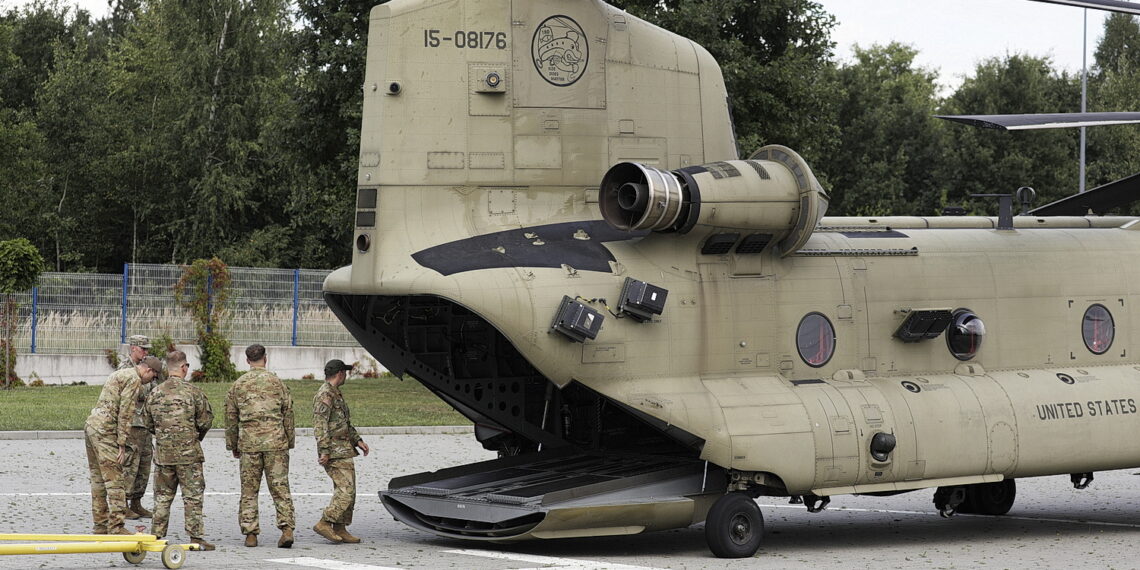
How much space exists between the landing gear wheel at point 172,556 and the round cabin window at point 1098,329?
388 inches

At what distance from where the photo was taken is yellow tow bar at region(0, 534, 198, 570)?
10.5 metres

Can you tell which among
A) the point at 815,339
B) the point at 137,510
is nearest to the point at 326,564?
the point at 137,510

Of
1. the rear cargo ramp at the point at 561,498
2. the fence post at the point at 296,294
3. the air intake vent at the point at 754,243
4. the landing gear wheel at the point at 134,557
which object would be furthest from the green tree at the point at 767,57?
the landing gear wheel at the point at 134,557

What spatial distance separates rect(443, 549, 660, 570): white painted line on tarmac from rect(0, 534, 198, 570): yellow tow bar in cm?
260

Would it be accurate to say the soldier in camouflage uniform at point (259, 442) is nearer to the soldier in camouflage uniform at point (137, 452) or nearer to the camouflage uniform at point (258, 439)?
the camouflage uniform at point (258, 439)

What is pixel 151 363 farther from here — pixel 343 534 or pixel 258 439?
pixel 343 534

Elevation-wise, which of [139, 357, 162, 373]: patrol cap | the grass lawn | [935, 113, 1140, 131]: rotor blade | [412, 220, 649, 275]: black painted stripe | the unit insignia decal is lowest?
the grass lawn

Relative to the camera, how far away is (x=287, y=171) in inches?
2269

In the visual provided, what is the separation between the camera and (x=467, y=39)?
44.6 feet

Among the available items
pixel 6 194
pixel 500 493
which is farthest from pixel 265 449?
pixel 6 194

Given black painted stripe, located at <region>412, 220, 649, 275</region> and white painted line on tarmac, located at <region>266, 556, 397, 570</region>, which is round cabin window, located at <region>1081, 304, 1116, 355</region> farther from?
white painted line on tarmac, located at <region>266, 556, 397, 570</region>

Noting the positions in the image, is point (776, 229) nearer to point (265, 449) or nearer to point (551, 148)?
point (551, 148)

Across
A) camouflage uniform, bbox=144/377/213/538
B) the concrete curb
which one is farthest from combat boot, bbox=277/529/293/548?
the concrete curb

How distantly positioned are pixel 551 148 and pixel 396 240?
6.00 feet
